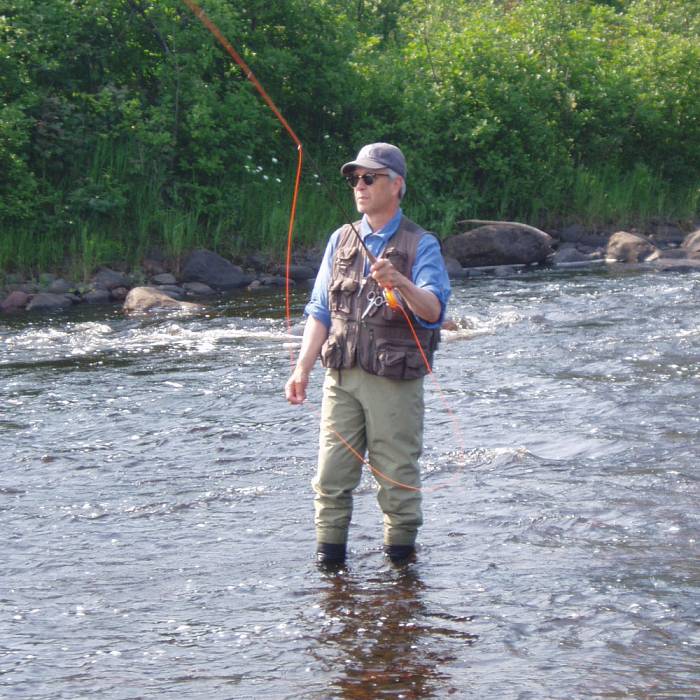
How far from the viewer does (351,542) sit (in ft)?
16.7

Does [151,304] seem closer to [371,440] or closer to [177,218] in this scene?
[177,218]

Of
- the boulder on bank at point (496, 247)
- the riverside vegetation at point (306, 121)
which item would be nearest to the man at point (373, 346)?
the riverside vegetation at point (306, 121)

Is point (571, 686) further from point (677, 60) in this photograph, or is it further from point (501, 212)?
point (677, 60)

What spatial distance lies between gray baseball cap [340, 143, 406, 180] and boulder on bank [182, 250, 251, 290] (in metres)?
10.3

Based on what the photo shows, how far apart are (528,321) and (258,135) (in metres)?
6.88

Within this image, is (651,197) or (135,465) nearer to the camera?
(135,465)

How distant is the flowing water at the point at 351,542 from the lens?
3.88m

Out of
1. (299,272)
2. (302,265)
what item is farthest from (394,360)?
(302,265)

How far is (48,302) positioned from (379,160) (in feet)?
31.1

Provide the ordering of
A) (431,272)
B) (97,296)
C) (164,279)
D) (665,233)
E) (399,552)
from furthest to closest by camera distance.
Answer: (665,233) → (164,279) → (97,296) → (399,552) → (431,272)

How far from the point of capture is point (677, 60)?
837 inches

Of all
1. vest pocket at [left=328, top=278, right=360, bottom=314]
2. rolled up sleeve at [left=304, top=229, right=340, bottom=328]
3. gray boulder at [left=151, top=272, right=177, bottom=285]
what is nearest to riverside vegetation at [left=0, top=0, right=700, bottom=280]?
gray boulder at [left=151, top=272, right=177, bottom=285]

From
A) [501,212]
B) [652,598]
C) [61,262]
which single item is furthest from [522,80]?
[652,598]

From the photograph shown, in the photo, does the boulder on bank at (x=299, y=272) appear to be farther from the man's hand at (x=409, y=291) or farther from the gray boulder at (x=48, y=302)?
the man's hand at (x=409, y=291)
